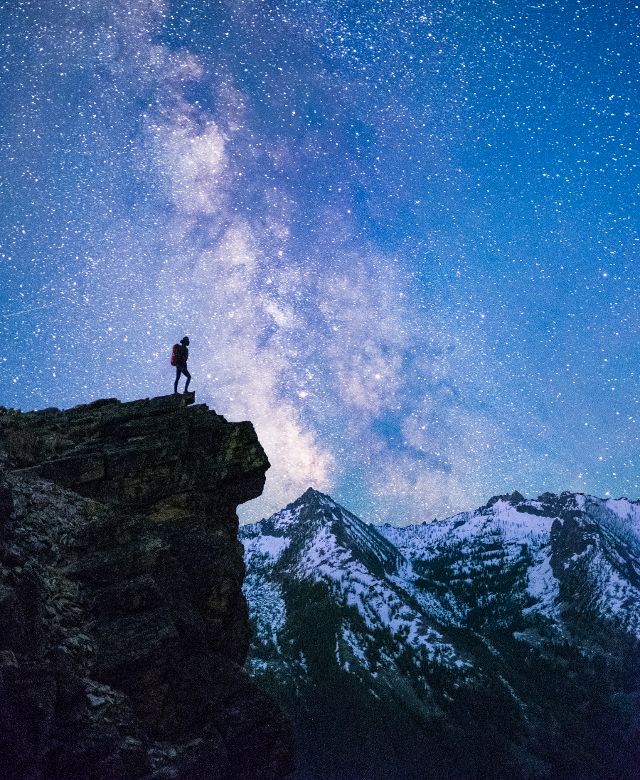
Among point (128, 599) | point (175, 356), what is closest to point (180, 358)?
point (175, 356)

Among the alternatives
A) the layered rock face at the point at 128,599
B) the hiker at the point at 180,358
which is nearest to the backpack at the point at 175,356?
the hiker at the point at 180,358

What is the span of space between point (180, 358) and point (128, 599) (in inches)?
748

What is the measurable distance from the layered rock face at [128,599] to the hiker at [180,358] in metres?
2.88

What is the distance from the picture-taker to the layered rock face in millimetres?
14602

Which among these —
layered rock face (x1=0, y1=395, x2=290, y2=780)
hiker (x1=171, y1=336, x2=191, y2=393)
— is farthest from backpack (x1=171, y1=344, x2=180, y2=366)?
layered rock face (x1=0, y1=395, x2=290, y2=780)

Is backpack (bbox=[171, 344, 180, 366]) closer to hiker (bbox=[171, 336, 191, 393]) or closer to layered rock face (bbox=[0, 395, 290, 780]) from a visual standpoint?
hiker (bbox=[171, 336, 191, 393])

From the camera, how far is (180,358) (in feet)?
117

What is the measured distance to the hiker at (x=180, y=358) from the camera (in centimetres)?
3566

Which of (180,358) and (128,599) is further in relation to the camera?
(180,358)

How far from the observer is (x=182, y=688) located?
1927 centimetres

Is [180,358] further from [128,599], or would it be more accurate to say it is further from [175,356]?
[128,599]

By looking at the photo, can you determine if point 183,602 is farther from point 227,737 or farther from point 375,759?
point 375,759

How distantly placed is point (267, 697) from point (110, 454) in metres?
15.5

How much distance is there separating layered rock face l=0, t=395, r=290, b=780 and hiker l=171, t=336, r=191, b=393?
288 cm
